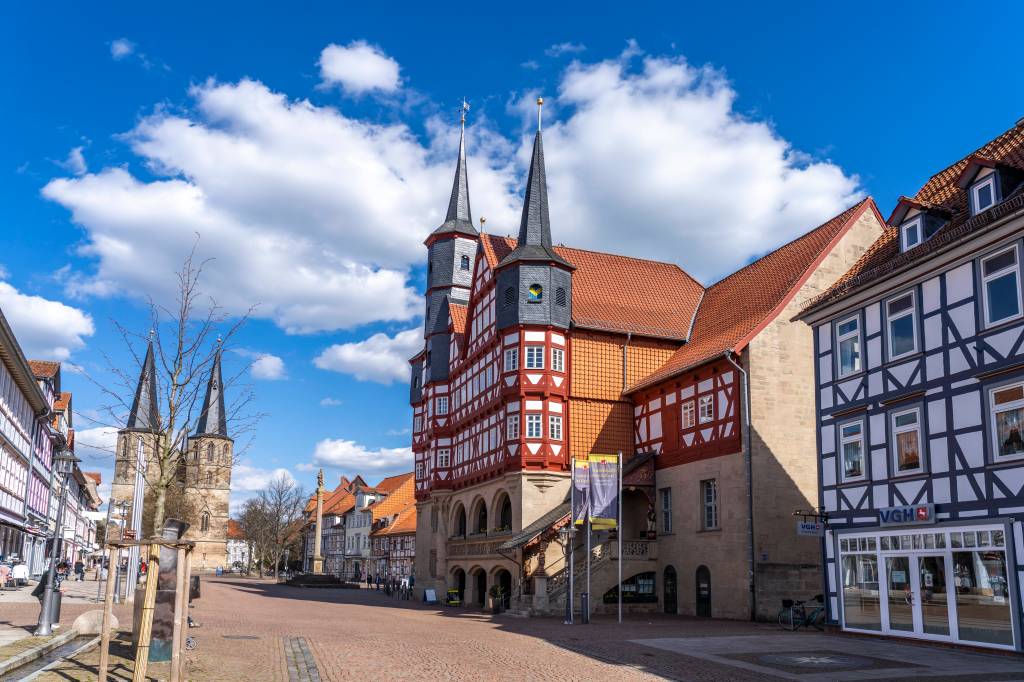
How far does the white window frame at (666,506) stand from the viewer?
123 ft

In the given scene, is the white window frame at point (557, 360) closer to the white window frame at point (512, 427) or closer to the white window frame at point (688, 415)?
the white window frame at point (512, 427)

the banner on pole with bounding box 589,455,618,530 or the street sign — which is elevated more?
the banner on pole with bounding box 589,455,618,530

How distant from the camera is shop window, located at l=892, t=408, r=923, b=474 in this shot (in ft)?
72.8

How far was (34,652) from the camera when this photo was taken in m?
15.5

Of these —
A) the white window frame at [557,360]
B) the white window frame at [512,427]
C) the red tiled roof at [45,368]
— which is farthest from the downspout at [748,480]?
the red tiled roof at [45,368]

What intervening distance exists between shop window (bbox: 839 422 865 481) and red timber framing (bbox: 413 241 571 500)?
1693 centimetres

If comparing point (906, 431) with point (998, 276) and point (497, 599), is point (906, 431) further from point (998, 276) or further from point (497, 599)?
point (497, 599)

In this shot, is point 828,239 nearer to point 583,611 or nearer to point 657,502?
point 657,502

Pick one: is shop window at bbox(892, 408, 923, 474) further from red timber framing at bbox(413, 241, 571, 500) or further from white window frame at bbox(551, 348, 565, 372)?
white window frame at bbox(551, 348, 565, 372)

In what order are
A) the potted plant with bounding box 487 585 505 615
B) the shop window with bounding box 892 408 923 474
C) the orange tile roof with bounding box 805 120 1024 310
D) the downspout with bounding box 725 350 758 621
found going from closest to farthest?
the orange tile roof with bounding box 805 120 1024 310
the shop window with bounding box 892 408 923 474
the downspout with bounding box 725 350 758 621
the potted plant with bounding box 487 585 505 615

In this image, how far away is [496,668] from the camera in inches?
661

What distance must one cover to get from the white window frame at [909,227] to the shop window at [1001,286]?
2.99 metres

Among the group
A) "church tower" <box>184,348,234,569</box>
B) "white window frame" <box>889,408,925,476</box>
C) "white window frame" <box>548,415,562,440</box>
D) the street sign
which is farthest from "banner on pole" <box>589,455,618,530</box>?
"church tower" <box>184,348,234,569</box>

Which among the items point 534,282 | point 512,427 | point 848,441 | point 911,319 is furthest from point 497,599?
point 911,319
